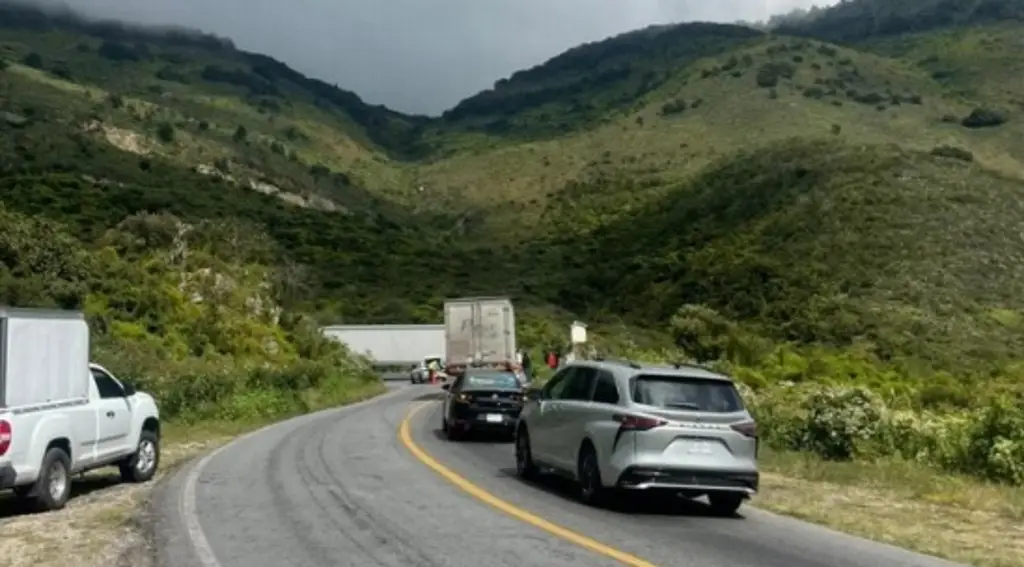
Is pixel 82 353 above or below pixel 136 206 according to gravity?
below

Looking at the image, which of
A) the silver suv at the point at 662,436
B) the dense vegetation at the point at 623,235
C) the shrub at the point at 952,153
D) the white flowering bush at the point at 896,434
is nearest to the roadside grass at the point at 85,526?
the silver suv at the point at 662,436

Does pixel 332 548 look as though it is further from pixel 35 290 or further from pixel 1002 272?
pixel 1002 272

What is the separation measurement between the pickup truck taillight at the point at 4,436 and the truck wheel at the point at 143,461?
4.39 metres

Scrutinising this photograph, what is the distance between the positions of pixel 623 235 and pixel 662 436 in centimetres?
9717

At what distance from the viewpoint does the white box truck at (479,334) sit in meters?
44.0

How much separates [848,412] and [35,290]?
34068 mm

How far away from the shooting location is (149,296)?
188ft

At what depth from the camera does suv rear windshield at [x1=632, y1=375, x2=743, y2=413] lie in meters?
14.7

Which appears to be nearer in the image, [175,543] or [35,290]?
[175,543]

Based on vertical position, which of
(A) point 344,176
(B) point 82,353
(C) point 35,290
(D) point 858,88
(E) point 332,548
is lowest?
(E) point 332,548

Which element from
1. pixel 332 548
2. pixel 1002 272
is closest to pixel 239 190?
pixel 1002 272

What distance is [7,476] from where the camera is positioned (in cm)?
1356

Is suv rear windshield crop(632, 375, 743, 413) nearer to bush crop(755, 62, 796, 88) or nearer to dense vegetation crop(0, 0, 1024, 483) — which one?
dense vegetation crop(0, 0, 1024, 483)

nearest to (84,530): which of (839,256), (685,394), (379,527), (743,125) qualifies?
(379,527)
